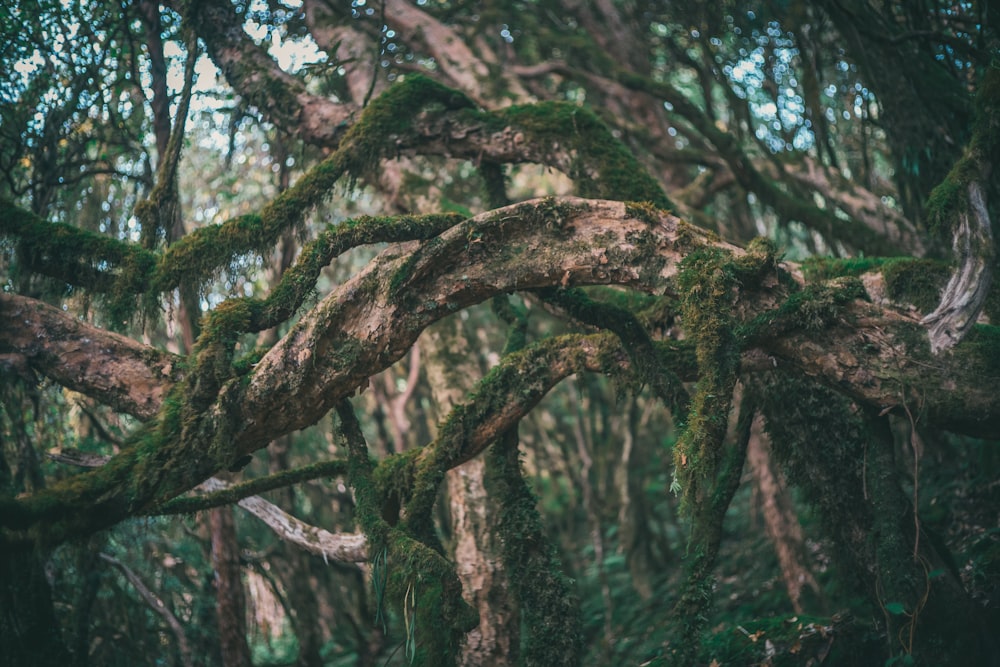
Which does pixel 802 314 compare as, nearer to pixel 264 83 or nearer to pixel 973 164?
pixel 973 164

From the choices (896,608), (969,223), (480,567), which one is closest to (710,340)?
(969,223)

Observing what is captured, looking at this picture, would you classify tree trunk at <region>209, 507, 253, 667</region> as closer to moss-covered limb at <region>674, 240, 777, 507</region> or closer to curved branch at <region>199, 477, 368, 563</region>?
curved branch at <region>199, 477, 368, 563</region>

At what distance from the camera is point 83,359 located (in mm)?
4395

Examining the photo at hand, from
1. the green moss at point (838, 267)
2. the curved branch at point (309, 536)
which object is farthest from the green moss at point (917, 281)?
the curved branch at point (309, 536)

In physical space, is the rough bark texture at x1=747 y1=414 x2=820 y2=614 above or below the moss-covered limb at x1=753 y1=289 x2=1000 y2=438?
below

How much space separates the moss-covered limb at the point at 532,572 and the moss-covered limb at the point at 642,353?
95cm

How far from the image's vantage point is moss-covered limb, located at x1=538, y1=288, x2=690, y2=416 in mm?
4758

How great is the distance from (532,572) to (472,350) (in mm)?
2516

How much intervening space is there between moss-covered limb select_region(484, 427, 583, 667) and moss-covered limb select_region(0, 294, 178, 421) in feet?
7.04

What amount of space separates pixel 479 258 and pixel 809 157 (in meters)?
5.44

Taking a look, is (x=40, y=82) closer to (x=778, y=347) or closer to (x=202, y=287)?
(x=202, y=287)

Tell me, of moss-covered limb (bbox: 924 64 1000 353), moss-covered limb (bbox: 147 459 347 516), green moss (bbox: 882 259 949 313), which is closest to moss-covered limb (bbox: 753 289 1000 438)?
moss-covered limb (bbox: 924 64 1000 353)

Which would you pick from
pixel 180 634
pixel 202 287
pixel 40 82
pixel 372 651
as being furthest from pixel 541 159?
pixel 372 651

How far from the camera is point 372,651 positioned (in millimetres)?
10633
